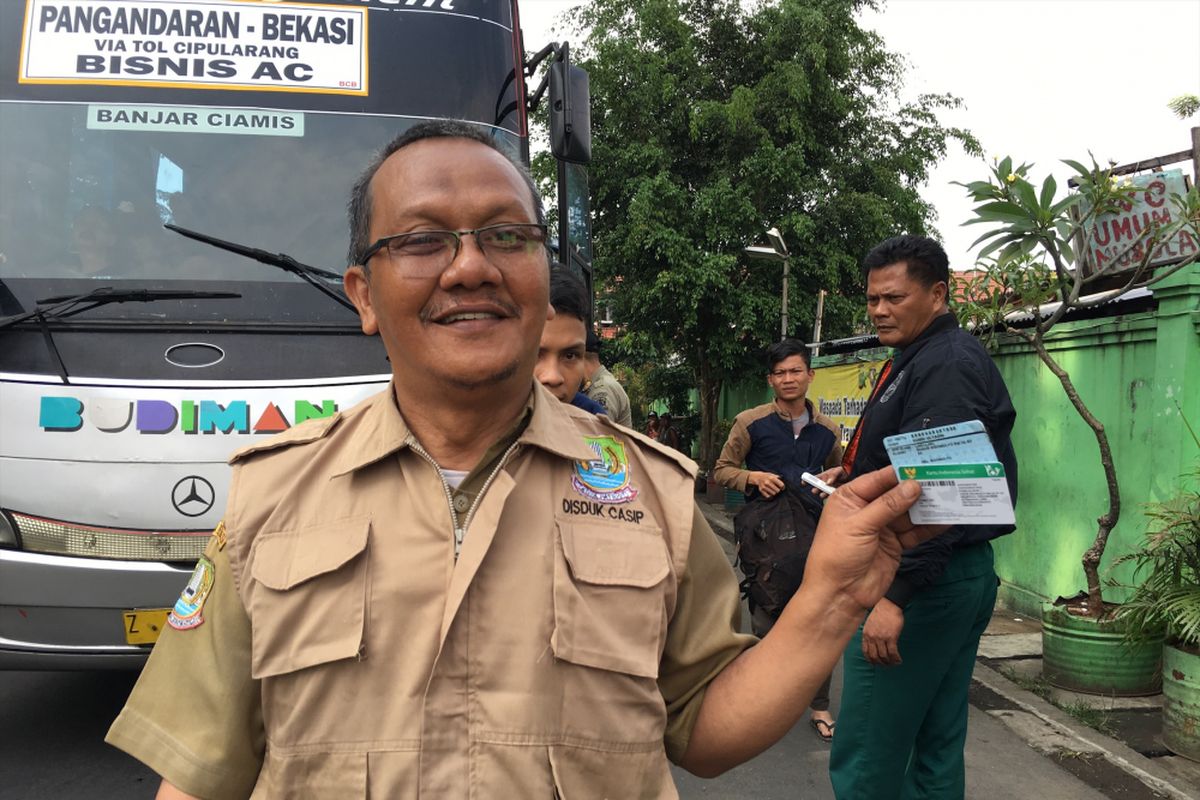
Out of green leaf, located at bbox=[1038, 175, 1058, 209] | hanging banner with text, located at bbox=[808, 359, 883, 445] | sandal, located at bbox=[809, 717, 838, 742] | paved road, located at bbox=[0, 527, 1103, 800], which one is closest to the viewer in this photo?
paved road, located at bbox=[0, 527, 1103, 800]

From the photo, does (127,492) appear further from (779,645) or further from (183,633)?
(779,645)

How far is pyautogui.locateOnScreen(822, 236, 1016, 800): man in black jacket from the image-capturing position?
8.38 ft

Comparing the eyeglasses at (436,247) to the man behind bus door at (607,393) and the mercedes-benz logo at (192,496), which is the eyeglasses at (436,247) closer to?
the mercedes-benz logo at (192,496)

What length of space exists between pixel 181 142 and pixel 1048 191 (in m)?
4.15

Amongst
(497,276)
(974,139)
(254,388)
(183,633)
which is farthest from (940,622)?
(974,139)

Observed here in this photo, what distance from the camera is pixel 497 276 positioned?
1345mm

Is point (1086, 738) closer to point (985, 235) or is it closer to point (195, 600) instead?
point (985, 235)

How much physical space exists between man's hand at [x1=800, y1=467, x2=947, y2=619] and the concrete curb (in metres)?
3.20

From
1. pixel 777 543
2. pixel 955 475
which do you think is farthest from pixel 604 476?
pixel 777 543

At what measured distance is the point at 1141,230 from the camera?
17.4 feet

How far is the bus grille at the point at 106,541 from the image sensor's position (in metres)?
3.04

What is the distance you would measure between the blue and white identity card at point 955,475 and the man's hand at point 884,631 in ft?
4.42

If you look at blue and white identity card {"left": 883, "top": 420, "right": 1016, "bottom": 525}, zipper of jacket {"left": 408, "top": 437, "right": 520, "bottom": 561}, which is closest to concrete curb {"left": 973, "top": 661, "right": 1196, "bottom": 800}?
blue and white identity card {"left": 883, "top": 420, "right": 1016, "bottom": 525}

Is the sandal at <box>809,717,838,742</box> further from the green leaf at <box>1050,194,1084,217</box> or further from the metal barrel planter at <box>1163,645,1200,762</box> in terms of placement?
the green leaf at <box>1050,194,1084,217</box>
